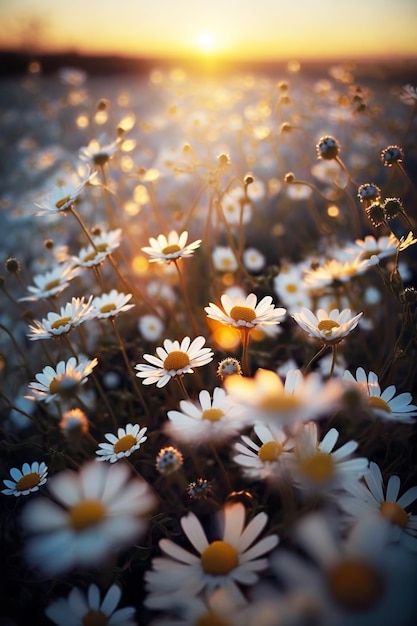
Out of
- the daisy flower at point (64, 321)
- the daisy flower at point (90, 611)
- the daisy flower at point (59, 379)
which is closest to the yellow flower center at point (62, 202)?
the daisy flower at point (64, 321)

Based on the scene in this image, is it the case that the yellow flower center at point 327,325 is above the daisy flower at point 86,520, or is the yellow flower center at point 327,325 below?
above

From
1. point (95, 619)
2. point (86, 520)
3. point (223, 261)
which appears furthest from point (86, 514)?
point (223, 261)

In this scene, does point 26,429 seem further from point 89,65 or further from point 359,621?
point 89,65

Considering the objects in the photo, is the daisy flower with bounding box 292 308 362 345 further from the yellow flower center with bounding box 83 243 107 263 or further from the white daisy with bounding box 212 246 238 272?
the white daisy with bounding box 212 246 238 272

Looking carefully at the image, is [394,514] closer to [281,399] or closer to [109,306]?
[281,399]

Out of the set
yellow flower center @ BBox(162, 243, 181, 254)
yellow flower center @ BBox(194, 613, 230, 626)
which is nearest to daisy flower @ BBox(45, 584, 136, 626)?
yellow flower center @ BBox(194, 613, 230, 626)

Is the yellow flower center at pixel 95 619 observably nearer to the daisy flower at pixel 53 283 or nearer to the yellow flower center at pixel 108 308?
the yellow flower center at pixel 108 308

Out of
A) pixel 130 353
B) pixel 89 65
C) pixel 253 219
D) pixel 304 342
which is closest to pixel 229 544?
pixel 304 342
